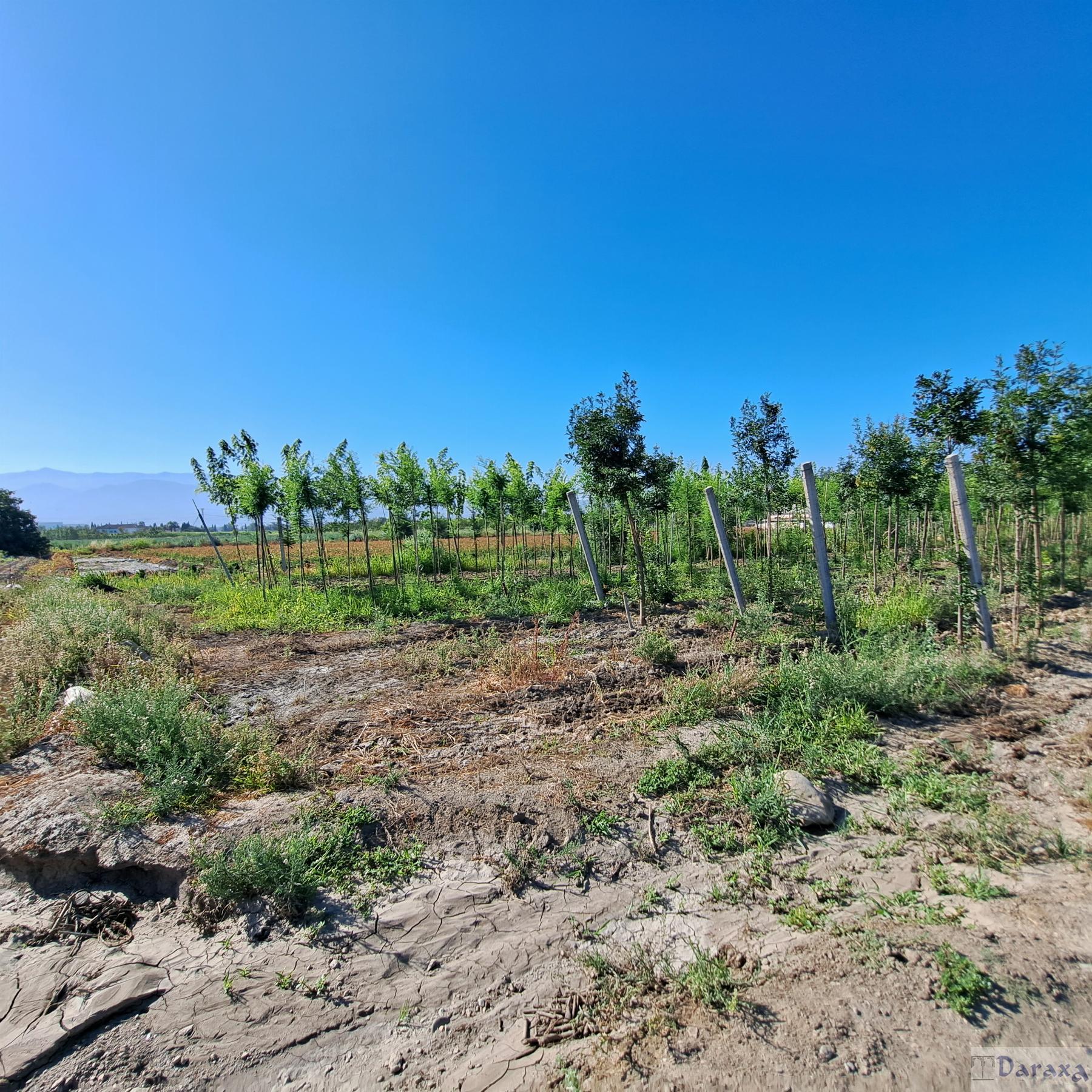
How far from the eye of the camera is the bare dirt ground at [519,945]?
2066 mm

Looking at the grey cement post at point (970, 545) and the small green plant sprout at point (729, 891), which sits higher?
the grey cement post at point (970, 545)

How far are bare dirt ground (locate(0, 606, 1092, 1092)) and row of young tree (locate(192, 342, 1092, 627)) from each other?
4.13 m

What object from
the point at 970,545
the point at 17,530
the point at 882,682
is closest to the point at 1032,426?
the point at 970,545

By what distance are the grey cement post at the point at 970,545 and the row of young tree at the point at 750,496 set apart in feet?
0.88

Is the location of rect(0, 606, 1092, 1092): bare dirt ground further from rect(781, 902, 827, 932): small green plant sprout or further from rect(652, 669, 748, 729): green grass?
rect(652, 669, 748, 729): green grass

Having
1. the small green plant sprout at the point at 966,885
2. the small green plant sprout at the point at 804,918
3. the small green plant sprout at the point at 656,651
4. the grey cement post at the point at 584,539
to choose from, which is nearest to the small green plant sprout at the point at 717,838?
the small green plant sprout at the point at 804,918

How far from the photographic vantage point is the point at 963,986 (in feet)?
6.79

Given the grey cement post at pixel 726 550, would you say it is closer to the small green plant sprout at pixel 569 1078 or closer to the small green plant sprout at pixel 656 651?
the small green plant sprout at pixel 656 651

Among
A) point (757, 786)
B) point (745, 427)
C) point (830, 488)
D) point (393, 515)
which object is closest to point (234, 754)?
point (757, 786)

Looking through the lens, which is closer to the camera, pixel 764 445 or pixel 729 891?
pixel 729 891

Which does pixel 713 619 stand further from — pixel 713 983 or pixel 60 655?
pixel 60 655

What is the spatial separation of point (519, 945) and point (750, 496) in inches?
452

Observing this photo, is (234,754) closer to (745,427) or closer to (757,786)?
(757,786)

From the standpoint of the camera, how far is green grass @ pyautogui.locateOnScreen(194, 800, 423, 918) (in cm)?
296
